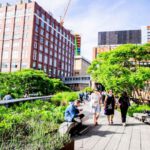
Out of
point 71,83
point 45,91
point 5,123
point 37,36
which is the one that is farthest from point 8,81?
point 71,83

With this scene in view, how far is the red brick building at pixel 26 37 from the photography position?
67.8 metres

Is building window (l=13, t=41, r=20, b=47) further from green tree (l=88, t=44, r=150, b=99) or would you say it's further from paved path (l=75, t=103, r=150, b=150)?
paved path (l=75, t=103, r=150, b=150)

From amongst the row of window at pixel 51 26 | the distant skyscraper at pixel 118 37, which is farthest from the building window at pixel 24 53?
the distant skyscraper at pixel 118 37

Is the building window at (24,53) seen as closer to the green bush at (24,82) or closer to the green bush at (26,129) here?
the green bush at (24,82)

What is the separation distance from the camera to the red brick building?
67750mm

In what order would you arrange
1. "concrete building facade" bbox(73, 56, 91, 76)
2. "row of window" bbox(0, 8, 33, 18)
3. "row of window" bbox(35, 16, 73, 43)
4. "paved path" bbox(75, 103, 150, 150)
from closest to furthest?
"paved path" bbox(75, 103, 150, 150), "row of window" bbox(0, 8, 33, 18), "row of window" bbox(35, 16, 73, 43), "concrete building facade" bbox(73, 56, 91, 76)

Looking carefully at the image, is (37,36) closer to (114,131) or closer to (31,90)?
(31,90)

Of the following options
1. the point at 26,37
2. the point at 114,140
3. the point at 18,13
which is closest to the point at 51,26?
the point at 18,13

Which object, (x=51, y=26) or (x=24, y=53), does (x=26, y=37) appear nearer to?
(x=24, y=53)

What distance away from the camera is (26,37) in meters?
68.6

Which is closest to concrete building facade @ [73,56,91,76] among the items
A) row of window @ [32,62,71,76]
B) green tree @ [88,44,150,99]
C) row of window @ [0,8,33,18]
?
row of window @ [32,62,71,76]

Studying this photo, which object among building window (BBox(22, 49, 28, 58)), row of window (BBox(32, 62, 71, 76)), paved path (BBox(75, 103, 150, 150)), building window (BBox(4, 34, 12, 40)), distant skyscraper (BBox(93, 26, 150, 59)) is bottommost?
paved path (BBox(75, 103, 150, 150))

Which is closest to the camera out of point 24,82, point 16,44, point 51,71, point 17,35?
point 24,82

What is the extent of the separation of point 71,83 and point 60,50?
1252 cm
